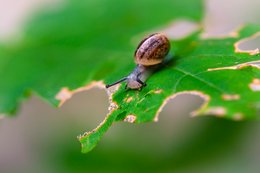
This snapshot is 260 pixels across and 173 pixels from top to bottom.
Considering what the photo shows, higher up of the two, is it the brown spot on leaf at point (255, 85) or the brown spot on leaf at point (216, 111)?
the brown spot on leaf at point (255, 85)

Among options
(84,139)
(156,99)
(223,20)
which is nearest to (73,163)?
(84,139)

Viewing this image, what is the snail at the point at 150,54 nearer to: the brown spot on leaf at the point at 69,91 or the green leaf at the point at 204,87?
the green leaf at the point at 204,87

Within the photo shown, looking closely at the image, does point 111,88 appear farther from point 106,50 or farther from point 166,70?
point 106,50

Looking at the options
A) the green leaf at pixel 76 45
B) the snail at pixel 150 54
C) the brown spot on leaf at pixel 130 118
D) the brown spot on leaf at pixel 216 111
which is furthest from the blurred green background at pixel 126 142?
the brown spot on leaf at pixel 216 111

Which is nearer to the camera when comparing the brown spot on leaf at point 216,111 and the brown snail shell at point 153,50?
the brown spot on leaf at point 216,111

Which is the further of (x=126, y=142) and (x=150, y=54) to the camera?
(x=126, y=142)

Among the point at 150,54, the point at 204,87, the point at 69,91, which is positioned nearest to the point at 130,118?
the point at 204,87

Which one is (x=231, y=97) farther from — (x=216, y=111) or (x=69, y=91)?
(x=69, y=91)
